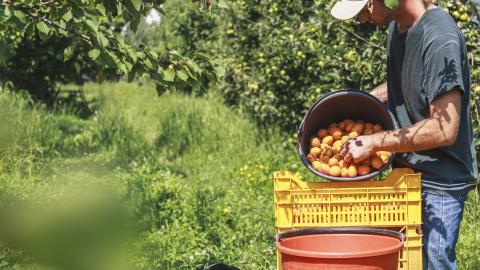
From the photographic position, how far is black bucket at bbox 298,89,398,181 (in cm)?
238

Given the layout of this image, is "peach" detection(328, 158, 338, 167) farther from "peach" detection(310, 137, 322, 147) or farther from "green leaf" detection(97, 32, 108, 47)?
"green leaf" detection(97, 32, 108, 47)

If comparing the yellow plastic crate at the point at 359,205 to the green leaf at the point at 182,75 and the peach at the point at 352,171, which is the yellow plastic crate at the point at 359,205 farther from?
the green leaf at the point at 182,75

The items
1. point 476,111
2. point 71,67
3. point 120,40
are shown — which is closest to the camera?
point 120,40

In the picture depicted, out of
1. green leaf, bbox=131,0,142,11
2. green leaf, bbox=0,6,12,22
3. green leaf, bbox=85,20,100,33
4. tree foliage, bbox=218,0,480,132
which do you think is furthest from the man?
tree foliage, bbox=218,0,480,132

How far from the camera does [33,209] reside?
41 cm

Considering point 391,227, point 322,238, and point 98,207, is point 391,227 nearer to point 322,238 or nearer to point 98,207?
point 322,238

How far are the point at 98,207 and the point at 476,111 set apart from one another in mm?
3795

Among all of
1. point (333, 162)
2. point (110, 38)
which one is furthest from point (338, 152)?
point (110, 38)

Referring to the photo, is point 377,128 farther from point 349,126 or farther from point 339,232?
point 339,232

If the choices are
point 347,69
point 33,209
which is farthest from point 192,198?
point 33,209

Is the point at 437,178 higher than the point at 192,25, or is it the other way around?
the point at 192,25

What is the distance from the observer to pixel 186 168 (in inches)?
267

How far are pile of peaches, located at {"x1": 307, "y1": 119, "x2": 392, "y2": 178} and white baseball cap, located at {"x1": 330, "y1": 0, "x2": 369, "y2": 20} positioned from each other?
15.3 inches

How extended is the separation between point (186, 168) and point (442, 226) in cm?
469
